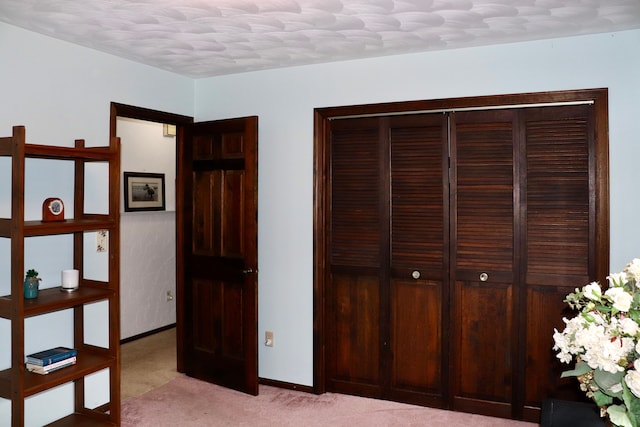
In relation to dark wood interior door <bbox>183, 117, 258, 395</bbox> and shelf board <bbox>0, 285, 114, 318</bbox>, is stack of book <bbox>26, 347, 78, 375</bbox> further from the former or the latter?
dark wood interior door <bbox>183, 117, 258, 395</bbox>

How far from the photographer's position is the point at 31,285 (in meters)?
2.78

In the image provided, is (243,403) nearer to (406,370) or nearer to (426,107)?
(406,370)

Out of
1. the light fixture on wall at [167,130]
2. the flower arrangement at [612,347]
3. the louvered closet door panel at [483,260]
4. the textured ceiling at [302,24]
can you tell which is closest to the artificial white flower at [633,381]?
the flower arrangement at [612,347]

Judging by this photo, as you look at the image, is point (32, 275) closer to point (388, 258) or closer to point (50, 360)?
point (50, 360)

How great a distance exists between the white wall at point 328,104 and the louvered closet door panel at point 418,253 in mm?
295

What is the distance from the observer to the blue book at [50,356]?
274 centimetres

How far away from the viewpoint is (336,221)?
375 centimetres

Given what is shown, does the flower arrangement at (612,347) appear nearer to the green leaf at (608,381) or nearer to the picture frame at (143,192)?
the green leaf at (608,381)

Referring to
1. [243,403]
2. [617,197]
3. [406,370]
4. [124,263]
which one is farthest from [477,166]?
[124,263]

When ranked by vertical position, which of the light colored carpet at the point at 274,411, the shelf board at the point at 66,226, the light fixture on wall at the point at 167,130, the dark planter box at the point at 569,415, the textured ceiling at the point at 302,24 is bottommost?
the light colored carpet at the point at 274,411

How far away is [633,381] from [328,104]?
282 cm

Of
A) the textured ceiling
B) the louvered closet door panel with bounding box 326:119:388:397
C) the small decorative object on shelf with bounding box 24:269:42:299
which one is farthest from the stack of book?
the textured ceiling

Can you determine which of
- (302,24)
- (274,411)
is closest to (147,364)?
(274,411)

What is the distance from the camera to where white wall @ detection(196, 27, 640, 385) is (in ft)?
9.86
